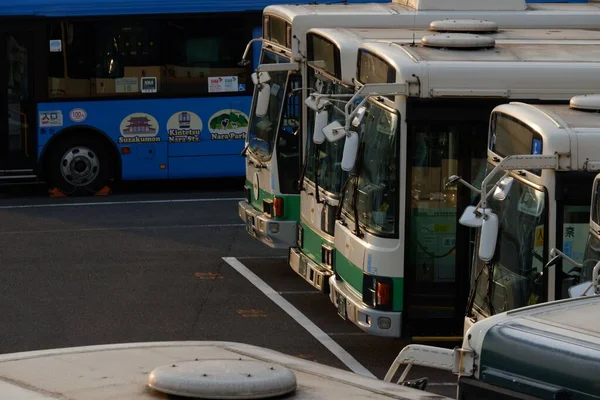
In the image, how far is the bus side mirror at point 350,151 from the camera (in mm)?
10695

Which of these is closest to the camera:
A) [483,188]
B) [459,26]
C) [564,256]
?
[564,256]

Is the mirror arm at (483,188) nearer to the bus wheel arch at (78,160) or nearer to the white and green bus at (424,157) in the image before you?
the white and green bus at (424,157)

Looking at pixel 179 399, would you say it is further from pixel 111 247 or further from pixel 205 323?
pixel 111 247

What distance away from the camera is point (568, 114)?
8.95 metres

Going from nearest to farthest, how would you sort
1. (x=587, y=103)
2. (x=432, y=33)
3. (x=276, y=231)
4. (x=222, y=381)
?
(x=222, y=381) < (x=587, y=103) < (x=432, y=33) < (x=276, y=231)

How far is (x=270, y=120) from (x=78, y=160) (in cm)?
608

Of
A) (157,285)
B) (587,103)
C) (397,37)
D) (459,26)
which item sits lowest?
(157,285)

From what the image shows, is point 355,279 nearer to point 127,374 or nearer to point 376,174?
point 376,174

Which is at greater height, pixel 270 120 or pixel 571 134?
pixel 571 134

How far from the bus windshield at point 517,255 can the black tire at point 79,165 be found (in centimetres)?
1167

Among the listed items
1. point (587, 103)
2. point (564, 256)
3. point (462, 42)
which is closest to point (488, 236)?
point (564, 256)

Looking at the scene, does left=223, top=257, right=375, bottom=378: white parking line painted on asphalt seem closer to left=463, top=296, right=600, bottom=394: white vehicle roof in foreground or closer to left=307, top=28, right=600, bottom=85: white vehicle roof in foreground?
left=307, top=28, right=600, bottom=85: white vehicle roof in foreground

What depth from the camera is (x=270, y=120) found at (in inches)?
571

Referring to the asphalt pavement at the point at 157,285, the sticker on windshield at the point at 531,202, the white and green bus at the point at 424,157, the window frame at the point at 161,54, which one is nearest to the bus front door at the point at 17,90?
the window frame at the point at 161,54
